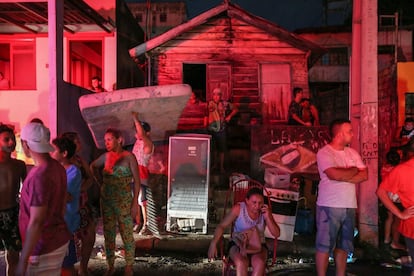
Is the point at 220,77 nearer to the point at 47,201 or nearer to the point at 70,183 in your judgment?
the point at 70,183

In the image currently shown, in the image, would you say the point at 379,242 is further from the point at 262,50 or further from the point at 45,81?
the point at 45,81

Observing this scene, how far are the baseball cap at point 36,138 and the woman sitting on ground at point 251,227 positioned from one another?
6.37 ft

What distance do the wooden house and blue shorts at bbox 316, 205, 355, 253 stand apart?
6727 millimetres

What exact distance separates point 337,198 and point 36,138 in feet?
10.2

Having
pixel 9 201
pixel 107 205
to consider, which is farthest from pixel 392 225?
pixel 9 201

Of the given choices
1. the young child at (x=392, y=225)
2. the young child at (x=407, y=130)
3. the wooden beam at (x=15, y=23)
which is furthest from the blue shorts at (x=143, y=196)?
the young child at (x=407, y=130)

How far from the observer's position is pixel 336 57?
2284 cm

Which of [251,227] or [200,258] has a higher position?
[251,227]

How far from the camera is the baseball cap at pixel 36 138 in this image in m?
2.71

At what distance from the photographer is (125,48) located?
1251 cm

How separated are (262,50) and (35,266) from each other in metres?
9.42

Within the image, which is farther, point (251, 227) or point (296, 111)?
point (296, 111)

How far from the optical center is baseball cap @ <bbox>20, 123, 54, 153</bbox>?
2.71 meters

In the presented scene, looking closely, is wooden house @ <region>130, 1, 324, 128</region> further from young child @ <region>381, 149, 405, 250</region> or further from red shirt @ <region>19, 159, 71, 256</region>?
red shirt @ <region>19, 159, 71, 256</region>
